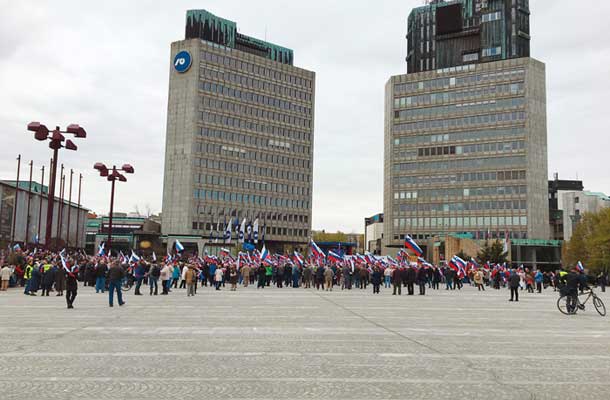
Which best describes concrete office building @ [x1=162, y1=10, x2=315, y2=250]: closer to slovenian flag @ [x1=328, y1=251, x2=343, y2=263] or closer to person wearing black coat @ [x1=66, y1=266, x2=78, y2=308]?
slovenian flag @ [x1=328, y1=251, x2=343, y2=263]

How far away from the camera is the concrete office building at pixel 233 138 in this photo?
119 m

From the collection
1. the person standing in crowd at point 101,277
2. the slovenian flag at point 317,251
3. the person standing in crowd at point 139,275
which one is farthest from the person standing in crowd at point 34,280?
the slovenian flag at point 317,251

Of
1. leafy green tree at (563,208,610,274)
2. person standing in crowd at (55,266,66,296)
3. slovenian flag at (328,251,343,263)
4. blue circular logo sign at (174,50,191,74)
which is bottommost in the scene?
person standing in crowd at (55,266,66,296)

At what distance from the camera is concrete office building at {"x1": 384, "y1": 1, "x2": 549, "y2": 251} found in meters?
115

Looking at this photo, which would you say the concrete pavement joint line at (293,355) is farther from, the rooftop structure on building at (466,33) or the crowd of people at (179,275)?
the rooftop structure on building at (466,33)

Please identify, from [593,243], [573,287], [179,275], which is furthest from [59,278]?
[593,243]

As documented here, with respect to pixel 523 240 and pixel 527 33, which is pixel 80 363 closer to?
pixel 523 240

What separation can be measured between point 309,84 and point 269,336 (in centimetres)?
12640

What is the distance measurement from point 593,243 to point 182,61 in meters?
84.1

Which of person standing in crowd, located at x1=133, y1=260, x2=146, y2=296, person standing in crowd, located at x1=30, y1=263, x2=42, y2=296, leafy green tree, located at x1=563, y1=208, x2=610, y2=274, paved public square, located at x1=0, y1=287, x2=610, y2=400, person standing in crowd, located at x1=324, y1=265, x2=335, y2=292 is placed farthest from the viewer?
leafy green tree, located at x1=563, y1=208, x2=610, y2=274

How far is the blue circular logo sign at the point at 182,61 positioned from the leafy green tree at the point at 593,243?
78.6 m

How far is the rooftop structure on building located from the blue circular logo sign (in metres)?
53.1

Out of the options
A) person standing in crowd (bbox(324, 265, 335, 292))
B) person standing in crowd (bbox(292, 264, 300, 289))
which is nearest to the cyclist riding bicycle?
person standing in crowd (bbox(324, 265, 335, 292))

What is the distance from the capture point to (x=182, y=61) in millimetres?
120188
